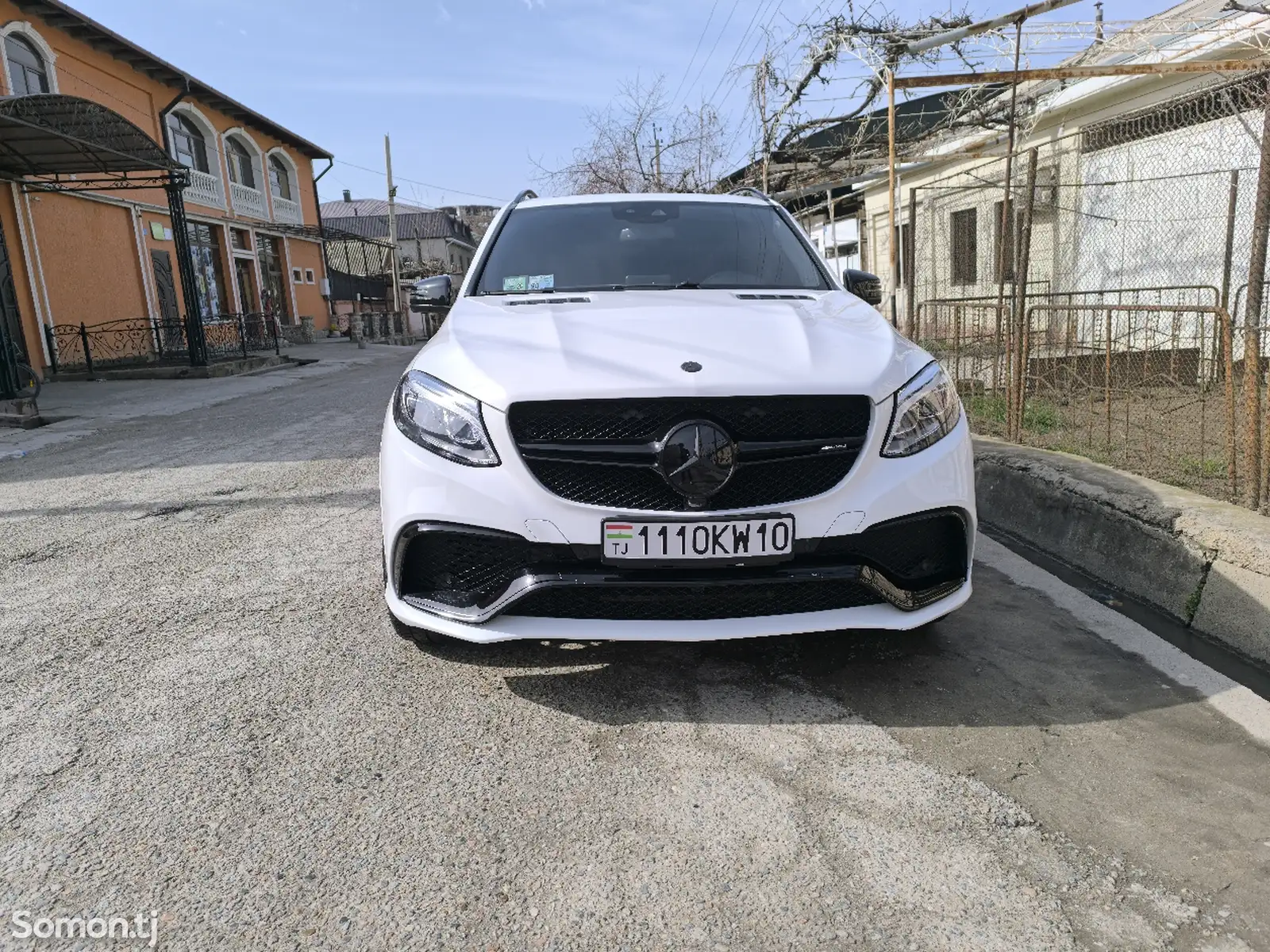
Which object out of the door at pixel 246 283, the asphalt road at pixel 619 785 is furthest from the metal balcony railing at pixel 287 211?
the asphalt road at pixel 619 785

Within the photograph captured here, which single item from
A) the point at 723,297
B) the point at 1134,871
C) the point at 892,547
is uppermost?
the point at 723,297

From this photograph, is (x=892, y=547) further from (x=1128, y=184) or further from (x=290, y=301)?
(x=290, y=301)

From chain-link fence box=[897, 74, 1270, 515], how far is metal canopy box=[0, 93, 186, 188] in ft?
37.3

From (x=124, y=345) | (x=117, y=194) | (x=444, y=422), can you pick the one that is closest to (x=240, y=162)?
(x=117, y=194)

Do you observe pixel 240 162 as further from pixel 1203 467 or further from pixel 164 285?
pixel 1203 467

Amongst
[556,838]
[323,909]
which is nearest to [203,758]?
[323,909]

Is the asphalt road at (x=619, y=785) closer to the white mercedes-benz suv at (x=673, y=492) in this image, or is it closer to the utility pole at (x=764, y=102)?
the white mercedes-benz suv at (x=673, y=492)

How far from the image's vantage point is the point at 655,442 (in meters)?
2.42

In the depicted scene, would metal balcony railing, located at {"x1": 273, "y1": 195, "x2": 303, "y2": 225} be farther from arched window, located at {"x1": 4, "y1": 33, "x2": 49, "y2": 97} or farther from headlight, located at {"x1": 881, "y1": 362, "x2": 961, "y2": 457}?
headlight, located at {"x1": 881, "y1": 362, "x2": 961, "y2": 457}

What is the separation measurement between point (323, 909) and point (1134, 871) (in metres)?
1.74

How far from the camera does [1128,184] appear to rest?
1037cm

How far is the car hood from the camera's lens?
2445 mm

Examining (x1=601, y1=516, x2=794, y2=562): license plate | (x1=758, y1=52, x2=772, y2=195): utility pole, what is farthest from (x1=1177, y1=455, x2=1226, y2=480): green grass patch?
(x1=758, y1=52, x2=772, y2=195): utility pole

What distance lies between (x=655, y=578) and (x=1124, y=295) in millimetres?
10423
